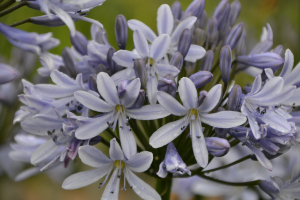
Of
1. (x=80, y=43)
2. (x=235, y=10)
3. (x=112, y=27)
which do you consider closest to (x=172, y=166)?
(x=80, y=43)

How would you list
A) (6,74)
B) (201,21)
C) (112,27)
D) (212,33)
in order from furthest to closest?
(112,27) < (201,21) < (212,33) < (6,74)

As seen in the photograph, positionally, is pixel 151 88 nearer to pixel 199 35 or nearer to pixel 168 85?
pixel 168 85

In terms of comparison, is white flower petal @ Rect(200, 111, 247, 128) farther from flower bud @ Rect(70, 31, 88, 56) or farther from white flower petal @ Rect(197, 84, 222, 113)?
flower bud @ Rect(70, 31, 88, 56)

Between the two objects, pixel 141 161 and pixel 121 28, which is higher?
pixel 121 28

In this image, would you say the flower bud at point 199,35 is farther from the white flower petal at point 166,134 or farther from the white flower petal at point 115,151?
the white flower petal at point 115,151

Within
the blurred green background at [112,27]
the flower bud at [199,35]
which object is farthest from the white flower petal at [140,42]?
the blurred green background at [112,27]

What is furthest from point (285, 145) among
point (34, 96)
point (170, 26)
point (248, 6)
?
point (248, 6)

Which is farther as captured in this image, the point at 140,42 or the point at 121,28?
the point at 121,28
